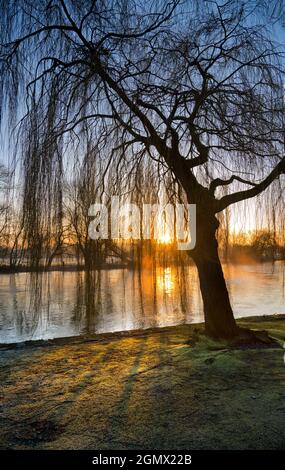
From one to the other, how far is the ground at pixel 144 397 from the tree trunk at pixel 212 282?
266 mm

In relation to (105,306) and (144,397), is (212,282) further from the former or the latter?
(105,306)

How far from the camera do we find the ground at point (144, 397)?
241 cm

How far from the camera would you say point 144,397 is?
308 cm

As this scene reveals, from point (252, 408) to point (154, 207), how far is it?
6.29 ft

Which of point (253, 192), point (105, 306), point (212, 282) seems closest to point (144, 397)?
point (212, 282)

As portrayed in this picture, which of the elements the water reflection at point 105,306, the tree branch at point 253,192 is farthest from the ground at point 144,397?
the tree branch at point 253,192

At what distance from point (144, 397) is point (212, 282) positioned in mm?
2192

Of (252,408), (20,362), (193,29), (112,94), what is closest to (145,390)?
(252,408)

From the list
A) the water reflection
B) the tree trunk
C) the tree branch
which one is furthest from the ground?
the tree branch

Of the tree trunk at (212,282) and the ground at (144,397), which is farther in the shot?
the tree trunk at (212,282)

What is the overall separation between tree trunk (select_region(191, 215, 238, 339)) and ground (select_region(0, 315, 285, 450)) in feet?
0.87

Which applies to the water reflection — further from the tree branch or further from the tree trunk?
the tree branch

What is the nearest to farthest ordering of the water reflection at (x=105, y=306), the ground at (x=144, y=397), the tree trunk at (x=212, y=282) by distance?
the ground at (x=144, y=397) < the water reflection at (x=105, y=306) < the tree trunk at (x=212, y=282)

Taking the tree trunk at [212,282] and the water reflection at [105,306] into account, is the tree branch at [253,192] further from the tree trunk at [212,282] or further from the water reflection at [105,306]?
the water reflection at [105,306]
